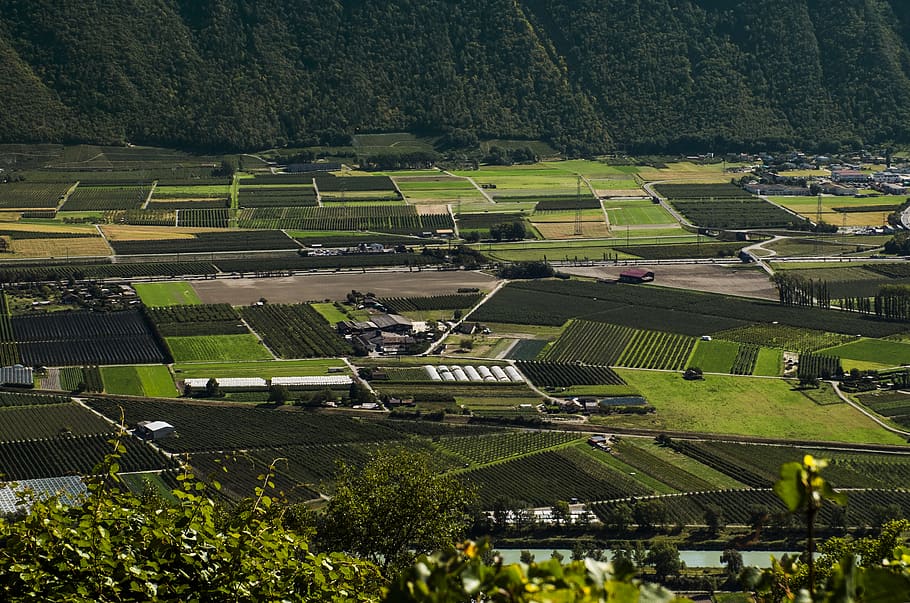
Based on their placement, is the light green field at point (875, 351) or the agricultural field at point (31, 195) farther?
the agricultural field at point (31, 195)

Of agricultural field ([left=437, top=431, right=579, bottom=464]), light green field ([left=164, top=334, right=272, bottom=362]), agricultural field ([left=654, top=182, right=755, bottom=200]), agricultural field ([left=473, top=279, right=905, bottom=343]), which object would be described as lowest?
agricultural field ([left=654, top=182, right=755, bottom=200])

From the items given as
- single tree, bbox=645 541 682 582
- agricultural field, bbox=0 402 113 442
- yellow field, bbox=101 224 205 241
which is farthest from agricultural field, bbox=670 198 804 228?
single tree, bbox=645 541 682 582

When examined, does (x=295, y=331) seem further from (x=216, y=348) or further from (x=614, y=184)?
(x=614, y=184)

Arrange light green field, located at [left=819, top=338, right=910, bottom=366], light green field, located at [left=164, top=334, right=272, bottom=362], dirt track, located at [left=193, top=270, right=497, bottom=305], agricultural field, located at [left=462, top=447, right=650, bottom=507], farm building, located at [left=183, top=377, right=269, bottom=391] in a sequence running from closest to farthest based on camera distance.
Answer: agricultural field, located at [left=462, top=447, right=650, bottom=507] < farm building, located at [left=183, top=377, right=269, bottom=391] < light green field, located at [left=164, top=334, right=272, bottom=362] < light green field, located at [left=819, top=338, right=910, bottom=366] < dirt track, located at [left=193, top=270, right=497, bottom=305]

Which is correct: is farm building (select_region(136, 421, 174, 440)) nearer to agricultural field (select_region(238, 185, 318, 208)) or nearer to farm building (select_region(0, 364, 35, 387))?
farm building (select_region(0, 364, 35, 387))

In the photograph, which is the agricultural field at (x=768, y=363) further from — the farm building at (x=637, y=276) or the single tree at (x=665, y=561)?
the single tree at (x=665, y=561)

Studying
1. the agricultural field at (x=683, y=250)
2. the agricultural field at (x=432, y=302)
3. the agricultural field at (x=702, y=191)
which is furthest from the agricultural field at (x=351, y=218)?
the agricultural field at (x=432, y=302)

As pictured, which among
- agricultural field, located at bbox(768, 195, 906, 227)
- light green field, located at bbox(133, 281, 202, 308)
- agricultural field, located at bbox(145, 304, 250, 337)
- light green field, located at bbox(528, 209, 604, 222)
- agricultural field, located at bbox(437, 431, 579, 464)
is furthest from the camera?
agricultural field, located at bbox(768, 195, 906, 227)
